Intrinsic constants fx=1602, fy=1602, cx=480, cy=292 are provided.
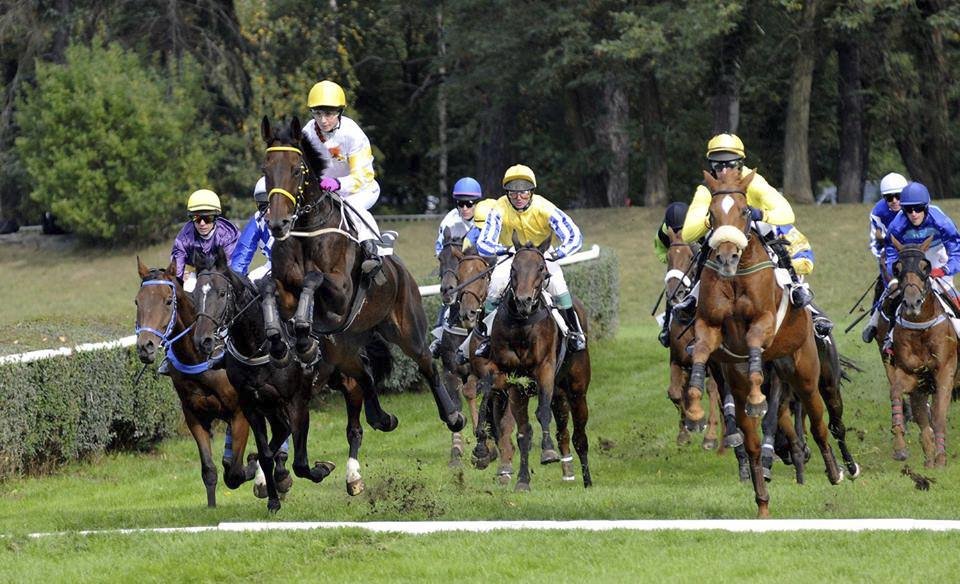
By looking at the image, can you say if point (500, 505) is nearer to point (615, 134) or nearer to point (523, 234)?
point (523, 234)

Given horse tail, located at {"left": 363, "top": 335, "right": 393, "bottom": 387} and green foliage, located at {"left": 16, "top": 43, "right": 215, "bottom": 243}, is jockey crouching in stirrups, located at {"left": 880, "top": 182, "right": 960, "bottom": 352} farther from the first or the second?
green foliage, located at {"left": 16, "top": 43, "right": 215, "bottom": 243}

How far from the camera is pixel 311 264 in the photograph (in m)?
11.6

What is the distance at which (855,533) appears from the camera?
33.2 feet

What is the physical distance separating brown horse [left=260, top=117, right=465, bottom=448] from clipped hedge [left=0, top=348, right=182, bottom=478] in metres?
4.30

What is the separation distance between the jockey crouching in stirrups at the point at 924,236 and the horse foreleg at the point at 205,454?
22.4 ft

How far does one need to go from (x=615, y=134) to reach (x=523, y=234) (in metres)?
27.8

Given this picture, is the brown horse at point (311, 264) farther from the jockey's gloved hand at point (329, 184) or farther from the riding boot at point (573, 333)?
the riding boot at point (573, 333)

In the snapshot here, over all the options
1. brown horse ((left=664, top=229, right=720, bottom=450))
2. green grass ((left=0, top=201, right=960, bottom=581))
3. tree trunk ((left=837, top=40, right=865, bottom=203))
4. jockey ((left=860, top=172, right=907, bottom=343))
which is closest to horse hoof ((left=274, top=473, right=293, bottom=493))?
green grass ((left=0, top=201, right=960, bottom=581))

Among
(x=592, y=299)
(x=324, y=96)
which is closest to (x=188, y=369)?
(x=324, y=96)

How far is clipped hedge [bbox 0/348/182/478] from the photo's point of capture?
15.6 metres

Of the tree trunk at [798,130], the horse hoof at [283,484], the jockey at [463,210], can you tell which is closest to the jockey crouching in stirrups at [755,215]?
the horse hoof at [283,484]

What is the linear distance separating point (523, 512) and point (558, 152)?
34762 millimetres

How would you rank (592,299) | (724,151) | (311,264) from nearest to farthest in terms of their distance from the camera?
(311,264), (724,151), (592,299)

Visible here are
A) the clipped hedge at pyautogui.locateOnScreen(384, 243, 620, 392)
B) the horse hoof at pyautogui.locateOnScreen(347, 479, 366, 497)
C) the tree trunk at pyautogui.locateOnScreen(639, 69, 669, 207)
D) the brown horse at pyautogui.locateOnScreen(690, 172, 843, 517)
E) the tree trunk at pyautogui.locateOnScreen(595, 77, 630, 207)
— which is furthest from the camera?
the tree trunk at pyautogui.locateOnScreen(595, 77, 630, 207)
